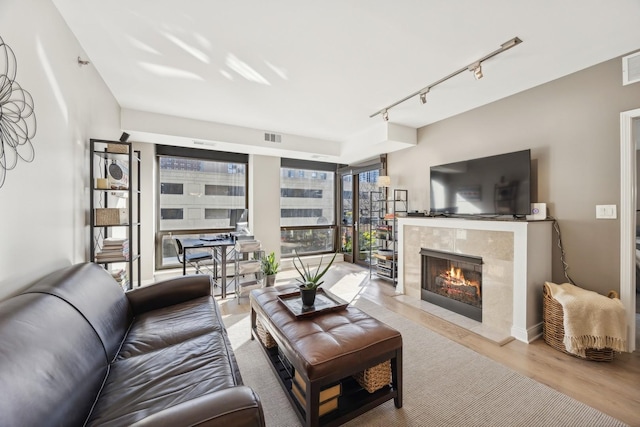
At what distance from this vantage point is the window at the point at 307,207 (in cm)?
552

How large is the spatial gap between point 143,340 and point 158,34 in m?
2.23

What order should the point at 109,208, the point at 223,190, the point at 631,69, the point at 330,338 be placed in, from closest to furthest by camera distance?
the point at 330,338, the point at 631,69, the point at 109,208, the point at 223,190

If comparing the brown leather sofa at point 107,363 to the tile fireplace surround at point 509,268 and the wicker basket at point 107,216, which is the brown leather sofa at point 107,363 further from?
the tile fireplace surround at point 509,268

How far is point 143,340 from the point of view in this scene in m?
1.65

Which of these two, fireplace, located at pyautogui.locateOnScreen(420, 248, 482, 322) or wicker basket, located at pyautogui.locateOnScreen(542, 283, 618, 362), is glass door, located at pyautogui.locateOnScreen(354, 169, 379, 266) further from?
wicker basket, located at pyautogui.locateOnScreen(542, 283, 618, 362)

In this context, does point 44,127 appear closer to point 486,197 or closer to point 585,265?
point 486,197

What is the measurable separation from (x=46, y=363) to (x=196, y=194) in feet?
13.1

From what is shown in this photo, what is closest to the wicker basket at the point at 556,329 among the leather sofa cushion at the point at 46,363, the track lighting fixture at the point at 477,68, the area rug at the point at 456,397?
the area rug at the point at 456,397

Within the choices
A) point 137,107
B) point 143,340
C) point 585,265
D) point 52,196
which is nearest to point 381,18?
point 52,196

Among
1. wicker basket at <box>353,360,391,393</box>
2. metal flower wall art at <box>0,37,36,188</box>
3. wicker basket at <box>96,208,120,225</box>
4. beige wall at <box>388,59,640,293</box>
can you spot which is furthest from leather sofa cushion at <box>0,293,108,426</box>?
beige wall at <box>388,59,640,293</box>

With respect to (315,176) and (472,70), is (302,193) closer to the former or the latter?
(315,176)

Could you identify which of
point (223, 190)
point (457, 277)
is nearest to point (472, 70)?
point (457, 277)

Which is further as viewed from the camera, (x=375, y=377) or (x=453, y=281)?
(x=453, y=281)

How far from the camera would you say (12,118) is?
1.33 m
